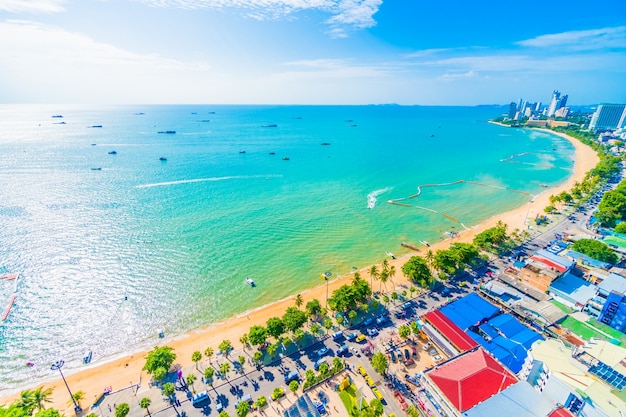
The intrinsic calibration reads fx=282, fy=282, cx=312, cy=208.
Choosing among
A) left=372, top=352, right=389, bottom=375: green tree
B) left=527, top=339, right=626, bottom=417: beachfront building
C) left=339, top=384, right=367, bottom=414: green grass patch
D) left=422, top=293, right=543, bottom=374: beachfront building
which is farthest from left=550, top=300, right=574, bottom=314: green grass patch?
left=339, top=384, right=367, bottom=414: green grass patch

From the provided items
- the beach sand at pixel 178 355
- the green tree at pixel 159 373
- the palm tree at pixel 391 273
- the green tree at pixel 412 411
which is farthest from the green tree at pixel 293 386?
the palm tree at pixel 391 273

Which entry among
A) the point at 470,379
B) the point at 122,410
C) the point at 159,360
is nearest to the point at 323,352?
the point at 470,379

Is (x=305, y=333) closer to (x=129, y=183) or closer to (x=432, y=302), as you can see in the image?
(x=432, y=302)

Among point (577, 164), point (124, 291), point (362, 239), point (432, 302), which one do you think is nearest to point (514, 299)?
point (432, 302)

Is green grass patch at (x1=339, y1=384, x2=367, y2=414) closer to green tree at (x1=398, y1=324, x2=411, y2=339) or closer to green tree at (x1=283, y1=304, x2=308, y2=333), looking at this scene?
green tree at (x1=398, y1=324, x2=411, y2=339)

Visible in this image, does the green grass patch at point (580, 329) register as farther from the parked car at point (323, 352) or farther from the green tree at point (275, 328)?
the green tree at point (275, 328)
